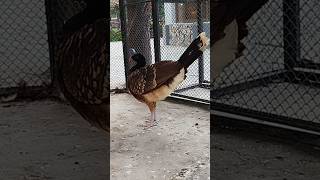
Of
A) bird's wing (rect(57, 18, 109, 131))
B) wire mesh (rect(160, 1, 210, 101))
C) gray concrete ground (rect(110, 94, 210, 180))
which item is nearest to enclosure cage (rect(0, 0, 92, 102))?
wire mesh (rect(160, 1, 210, 101))

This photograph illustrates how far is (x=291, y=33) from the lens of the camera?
9.59 feet

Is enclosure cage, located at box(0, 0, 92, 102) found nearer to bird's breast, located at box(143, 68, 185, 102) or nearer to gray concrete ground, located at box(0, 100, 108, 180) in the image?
gray concrete ground, located at box(0, 100, 108, 180)

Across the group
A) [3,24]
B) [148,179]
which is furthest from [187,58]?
[3,24]

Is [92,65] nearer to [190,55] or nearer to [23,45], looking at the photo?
[190,55]

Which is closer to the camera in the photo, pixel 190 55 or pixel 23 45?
pixel 190 55

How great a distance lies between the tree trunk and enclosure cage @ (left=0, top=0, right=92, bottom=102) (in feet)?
2.88

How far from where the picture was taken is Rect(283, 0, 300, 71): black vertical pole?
2808 mm

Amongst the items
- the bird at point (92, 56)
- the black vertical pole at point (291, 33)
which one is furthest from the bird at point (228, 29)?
the bird at point (92, 56)

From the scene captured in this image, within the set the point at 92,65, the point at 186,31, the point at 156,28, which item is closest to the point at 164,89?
the point at 92,65

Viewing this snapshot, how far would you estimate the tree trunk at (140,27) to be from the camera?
2.43m

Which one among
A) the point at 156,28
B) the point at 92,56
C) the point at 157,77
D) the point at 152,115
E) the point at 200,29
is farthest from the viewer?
the point at 200,29

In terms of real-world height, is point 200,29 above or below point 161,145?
above

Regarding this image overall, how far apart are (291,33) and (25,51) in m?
1.91

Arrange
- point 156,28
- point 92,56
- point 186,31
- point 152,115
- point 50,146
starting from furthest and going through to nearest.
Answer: point 186,31 < point 156,28 < point 50,146 < point 152,115 < point 92,56
